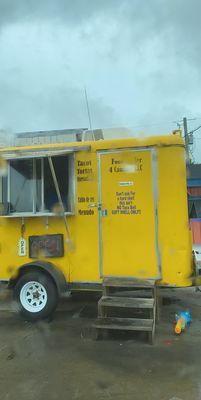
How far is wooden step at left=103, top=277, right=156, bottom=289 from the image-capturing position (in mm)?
7059

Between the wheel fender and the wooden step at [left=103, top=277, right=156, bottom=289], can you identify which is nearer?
the wooden step at [left=103, top=277, right=156, bottom=289]

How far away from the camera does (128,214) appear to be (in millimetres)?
7352

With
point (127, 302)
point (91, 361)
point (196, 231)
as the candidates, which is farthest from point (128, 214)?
point (196, 231)

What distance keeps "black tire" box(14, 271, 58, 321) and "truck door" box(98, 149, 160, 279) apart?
0.84 metres

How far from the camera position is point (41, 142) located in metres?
8.49

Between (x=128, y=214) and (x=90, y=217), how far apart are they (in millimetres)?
609

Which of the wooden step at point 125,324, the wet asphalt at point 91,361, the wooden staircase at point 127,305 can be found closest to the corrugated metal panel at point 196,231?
the wet asphalt at point 91,361

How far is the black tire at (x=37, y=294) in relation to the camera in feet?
24.1

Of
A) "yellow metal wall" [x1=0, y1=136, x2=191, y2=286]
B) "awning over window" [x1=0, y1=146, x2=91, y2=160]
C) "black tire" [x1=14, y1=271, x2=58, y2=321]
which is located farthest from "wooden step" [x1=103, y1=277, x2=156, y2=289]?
"awning over window" [x1=0, y1=146, x2=91, y2=160]

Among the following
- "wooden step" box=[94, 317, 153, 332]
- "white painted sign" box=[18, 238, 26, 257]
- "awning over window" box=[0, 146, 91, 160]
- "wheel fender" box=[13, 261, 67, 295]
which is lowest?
"wooden step" box=[94, 317, 153, 332]

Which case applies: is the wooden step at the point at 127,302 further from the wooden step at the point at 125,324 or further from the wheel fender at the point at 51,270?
the wheel fender at the point at 51,270

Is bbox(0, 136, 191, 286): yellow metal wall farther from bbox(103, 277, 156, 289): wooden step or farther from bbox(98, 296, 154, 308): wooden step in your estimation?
bbox(98, 296, 154, 308): wooden step

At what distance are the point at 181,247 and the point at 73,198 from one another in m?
1.84

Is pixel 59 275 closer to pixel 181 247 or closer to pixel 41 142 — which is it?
pixel 181 247
